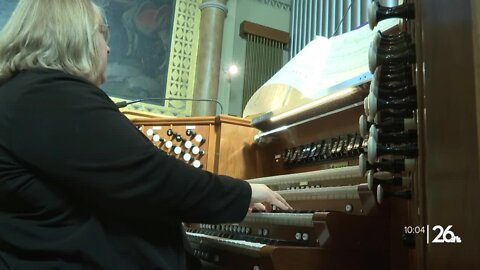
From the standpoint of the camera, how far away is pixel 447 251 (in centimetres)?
69

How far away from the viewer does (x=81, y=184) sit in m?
0.97

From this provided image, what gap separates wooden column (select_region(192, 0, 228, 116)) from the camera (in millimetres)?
4772

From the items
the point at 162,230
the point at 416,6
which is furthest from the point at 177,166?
the point at 416,6

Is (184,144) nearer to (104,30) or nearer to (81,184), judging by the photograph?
(104,30)

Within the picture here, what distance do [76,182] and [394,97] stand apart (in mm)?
662

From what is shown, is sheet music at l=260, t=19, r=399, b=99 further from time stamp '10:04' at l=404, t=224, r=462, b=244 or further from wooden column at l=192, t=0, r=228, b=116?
A: wooden column at l=192, t=0, r=228, b=116

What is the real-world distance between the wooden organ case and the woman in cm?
31

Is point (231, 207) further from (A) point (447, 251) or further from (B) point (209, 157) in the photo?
(B) point (209, 157)

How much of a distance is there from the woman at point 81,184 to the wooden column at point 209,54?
354cm

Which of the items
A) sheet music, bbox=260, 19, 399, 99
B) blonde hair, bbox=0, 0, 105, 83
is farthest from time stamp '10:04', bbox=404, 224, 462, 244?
sheet music, bbox=260, 19, 399, 99

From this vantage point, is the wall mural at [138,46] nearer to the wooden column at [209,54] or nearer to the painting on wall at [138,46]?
the painting on wall at [138,46]

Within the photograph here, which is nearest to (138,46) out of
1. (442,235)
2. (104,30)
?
(104,30)

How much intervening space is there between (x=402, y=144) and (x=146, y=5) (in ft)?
14.3

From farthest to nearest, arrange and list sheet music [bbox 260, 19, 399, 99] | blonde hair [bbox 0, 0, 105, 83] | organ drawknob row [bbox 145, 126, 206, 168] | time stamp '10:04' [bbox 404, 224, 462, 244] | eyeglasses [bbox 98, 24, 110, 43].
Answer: organ drawknob row [bbox 145, 126, 206, 168] < sheet music [bbox 260, 19, 399, 99] < eyeglasses [bbox 98, 24, 110, 43] < blonde hair [bbox 0, 0, 105, 83] < time stamp '10:04' [bbox 404, 224, 462, 244]
